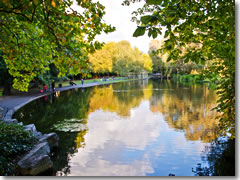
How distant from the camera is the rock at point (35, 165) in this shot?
5.80 meters

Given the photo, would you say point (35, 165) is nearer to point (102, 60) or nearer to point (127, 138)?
point (127, 138)

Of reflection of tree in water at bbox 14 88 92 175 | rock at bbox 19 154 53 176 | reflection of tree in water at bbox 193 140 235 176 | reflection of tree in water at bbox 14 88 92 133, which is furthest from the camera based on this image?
reflection of tree in water at bbox 14 88 92 133

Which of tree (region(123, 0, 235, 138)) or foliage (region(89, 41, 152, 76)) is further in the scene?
foliage (region(89, 41, 152, 76))

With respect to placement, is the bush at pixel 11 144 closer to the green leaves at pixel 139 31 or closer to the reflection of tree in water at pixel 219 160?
the green leaves at pixel 139 31

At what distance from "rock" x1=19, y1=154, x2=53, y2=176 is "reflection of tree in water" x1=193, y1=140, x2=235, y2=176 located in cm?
408

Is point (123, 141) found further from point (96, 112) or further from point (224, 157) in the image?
point (96, 112)

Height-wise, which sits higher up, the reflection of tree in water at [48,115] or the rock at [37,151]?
the rock at [37,151]

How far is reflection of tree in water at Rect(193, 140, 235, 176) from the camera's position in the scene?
6.13 metres

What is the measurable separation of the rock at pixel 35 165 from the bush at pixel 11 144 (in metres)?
A: 0.28

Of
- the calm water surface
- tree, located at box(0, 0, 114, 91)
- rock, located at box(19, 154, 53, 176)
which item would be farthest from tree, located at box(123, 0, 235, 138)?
rock, located at box(19, 154, 53, 176)

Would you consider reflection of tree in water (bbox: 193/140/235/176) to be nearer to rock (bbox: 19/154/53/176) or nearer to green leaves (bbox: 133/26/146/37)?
rock (bbox: 19/154/53/176)

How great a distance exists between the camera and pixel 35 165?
19.7 feet

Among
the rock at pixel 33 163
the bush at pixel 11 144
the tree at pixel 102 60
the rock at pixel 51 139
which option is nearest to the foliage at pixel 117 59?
the tree at pixel 102 60

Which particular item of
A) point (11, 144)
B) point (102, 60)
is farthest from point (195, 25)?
point (102, 60)
